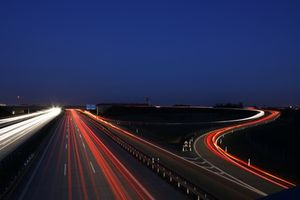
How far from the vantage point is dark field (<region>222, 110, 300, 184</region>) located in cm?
5428

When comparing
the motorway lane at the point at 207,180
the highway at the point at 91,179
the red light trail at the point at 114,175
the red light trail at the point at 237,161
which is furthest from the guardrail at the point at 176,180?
the red light trail at the point at 237,161

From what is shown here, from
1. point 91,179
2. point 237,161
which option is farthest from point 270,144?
point 91,179

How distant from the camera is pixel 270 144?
274 feet

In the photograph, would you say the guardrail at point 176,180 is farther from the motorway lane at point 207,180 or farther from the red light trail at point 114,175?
the red light trail at point 114,175

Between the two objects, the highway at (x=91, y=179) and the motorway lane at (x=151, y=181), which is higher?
the highway at (x=91, y=179)

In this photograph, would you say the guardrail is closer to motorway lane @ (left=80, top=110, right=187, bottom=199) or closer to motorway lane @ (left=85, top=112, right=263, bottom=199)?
motorway lane @ (left=80, top=110, right=187, bottom=199)

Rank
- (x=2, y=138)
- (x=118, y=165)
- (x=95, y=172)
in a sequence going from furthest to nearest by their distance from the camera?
(x=2, y=138)
(x=118, y=165)
(x=95, y=172)

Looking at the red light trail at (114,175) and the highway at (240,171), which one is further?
the highway at (240,171)

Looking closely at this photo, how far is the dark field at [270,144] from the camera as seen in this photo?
54.3 meters

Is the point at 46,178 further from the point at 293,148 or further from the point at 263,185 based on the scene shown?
the point at 293,148

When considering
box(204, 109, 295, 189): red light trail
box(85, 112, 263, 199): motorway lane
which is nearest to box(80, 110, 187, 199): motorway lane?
box(85, 112, 263, 199): motorway lane

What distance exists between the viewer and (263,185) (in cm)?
2902

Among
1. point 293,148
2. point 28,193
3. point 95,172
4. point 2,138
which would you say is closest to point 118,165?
point 95,172

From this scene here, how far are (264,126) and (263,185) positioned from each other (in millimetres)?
66685
